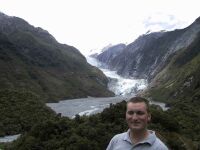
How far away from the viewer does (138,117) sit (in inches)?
252

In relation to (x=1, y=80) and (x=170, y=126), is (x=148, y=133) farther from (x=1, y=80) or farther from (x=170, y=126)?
(x=1, y=80)

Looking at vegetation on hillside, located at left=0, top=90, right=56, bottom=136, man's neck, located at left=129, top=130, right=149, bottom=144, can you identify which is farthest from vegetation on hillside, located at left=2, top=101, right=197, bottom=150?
vegetation on hillside, located at left=0, top=90, right=56, bottom=136

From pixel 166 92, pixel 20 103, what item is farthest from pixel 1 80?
pixel 20 103

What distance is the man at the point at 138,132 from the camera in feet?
20.9

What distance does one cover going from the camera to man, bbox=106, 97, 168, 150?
250 inches

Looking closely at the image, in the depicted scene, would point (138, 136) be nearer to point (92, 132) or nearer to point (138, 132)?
point (138, 132)

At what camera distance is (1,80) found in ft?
632

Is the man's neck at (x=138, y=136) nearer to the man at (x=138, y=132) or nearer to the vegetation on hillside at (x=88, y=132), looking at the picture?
the man at (x=138, y=132)

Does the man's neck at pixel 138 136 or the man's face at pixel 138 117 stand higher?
the man's face at pixel 138 117

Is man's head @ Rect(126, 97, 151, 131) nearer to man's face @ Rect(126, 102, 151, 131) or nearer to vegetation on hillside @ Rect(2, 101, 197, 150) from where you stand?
man's face @ Rect(126, 102, 151, 131)

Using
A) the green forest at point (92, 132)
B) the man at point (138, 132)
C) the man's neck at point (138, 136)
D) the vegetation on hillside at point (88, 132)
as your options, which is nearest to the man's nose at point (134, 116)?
the man at point (138, 132)

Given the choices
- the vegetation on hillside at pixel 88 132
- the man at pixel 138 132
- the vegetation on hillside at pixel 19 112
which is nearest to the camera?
the man at pixel 138 132

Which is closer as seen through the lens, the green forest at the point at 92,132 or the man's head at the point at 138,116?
the man's head at the point at 138,116

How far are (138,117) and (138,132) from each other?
21cm
